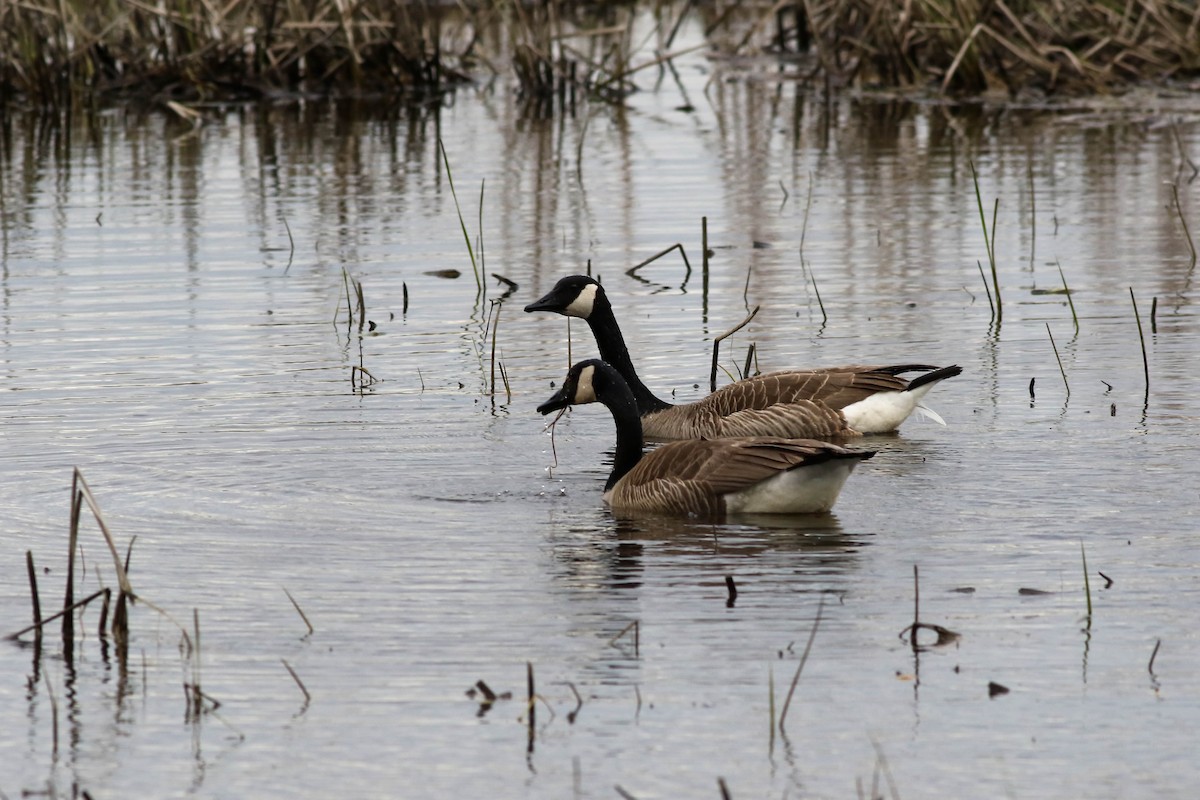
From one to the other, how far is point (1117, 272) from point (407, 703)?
385 inches

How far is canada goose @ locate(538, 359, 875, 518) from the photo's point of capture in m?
8.40

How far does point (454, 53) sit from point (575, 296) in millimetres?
17602

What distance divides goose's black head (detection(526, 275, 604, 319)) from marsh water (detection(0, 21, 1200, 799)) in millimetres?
554

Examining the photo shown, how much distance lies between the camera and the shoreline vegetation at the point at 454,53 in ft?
77.5

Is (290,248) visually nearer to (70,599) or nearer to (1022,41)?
(70,599)

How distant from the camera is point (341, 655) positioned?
6.53m

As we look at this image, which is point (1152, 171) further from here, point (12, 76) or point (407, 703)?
point (12, 76)

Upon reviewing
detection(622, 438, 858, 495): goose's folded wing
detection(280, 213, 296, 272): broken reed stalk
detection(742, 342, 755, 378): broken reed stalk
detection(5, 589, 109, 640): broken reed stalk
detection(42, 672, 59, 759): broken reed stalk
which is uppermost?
detection(280, 213, 296, 272): broken reed stalk

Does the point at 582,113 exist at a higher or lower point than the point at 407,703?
higher

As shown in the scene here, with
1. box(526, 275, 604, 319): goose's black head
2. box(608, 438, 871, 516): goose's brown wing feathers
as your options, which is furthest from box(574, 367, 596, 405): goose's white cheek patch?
box(526, 275, 604, 319): goose's black head

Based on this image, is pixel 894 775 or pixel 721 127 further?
pixel 721 127

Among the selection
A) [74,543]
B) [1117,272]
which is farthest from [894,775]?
[1117,272]

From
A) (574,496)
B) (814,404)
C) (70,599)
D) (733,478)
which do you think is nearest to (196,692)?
(70,599)

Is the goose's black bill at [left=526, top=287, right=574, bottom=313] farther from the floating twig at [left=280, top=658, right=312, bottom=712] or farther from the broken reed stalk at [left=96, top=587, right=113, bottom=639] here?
the floating twig at [left=280, top=658, right=312, bottom=712]
